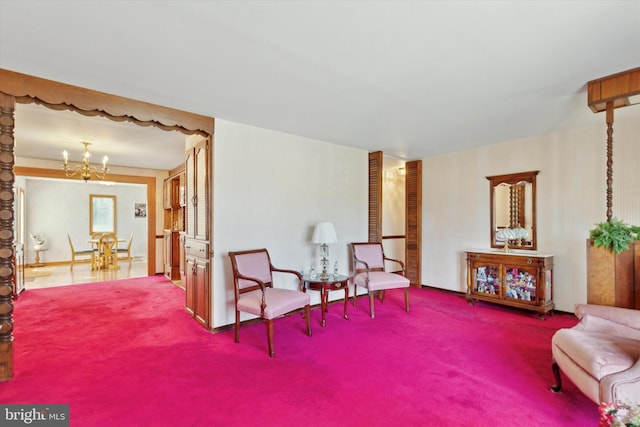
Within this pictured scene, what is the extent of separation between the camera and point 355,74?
7.97ft

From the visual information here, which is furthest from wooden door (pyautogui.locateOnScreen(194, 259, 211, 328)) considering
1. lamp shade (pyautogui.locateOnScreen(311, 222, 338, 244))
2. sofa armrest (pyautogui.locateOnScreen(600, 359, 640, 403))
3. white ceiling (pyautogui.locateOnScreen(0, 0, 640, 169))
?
sofa armrest (pyautogui.locateOnScreen(600, 359, 640, 403))

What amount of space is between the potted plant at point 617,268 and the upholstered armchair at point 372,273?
2026 millimetres

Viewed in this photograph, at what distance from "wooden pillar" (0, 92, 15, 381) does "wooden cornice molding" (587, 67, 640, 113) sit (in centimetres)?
479

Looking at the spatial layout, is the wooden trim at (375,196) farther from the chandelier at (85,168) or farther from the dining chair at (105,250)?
the dining chair at (105,250)

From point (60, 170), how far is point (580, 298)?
8.91 meters

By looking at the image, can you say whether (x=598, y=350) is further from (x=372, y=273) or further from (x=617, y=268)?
(x=372, y=273)

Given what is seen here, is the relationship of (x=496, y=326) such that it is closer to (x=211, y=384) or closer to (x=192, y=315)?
(x=211, y=384)

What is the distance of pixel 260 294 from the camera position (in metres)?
3.28

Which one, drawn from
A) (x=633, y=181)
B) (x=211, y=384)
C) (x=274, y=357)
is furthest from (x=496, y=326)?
(x=211, y=384)

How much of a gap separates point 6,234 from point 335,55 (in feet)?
9.57

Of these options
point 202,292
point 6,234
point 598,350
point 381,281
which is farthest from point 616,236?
point 6,234

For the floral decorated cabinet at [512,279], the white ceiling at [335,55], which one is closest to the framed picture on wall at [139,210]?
the white ceiling at [335,55]

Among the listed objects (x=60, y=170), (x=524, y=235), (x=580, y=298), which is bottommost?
(x=580, y=298)

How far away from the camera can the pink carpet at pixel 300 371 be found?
2.00 m
